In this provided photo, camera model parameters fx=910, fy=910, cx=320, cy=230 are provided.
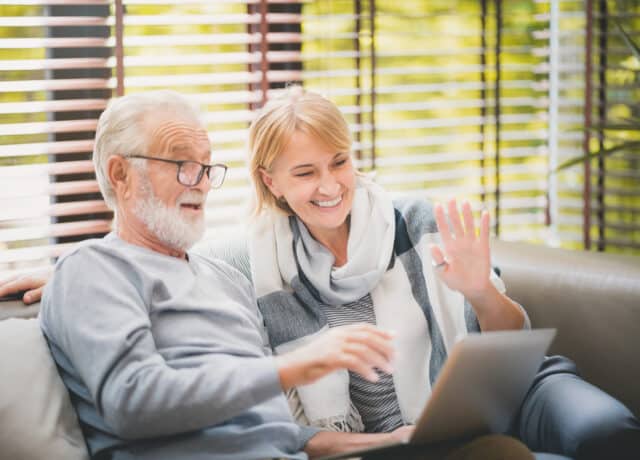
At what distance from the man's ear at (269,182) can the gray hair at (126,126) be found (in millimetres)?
437

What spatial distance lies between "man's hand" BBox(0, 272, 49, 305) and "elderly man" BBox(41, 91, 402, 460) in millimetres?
185

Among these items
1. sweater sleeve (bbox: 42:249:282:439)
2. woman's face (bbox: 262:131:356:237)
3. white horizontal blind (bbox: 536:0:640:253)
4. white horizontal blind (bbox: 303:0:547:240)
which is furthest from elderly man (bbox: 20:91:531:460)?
white horizontal blind (bbox: 536:0:640:253)

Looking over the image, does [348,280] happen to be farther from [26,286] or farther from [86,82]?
[86,82]

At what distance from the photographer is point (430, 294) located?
225 cm

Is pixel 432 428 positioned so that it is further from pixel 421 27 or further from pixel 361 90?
pixel 421 27

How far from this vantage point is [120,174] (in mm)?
1861

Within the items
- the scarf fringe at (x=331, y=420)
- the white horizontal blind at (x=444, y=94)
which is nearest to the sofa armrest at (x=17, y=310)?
the scarf fringe at (x=331, y=420)

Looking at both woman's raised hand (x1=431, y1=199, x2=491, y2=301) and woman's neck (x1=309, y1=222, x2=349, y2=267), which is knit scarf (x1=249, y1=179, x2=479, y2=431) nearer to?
woman's neck (x1=309, y1=222, x2=349, y2=267)

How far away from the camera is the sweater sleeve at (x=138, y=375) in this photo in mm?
1574

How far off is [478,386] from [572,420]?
0.44m

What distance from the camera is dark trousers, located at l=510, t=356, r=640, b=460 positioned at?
74.7 inches

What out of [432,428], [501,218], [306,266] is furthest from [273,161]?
[501,218]

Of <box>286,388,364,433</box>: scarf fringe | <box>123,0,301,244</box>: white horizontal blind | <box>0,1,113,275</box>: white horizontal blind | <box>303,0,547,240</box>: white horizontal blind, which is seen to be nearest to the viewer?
<box>286,388,364,433</box>: scarf fringe

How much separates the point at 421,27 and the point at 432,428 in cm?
203
